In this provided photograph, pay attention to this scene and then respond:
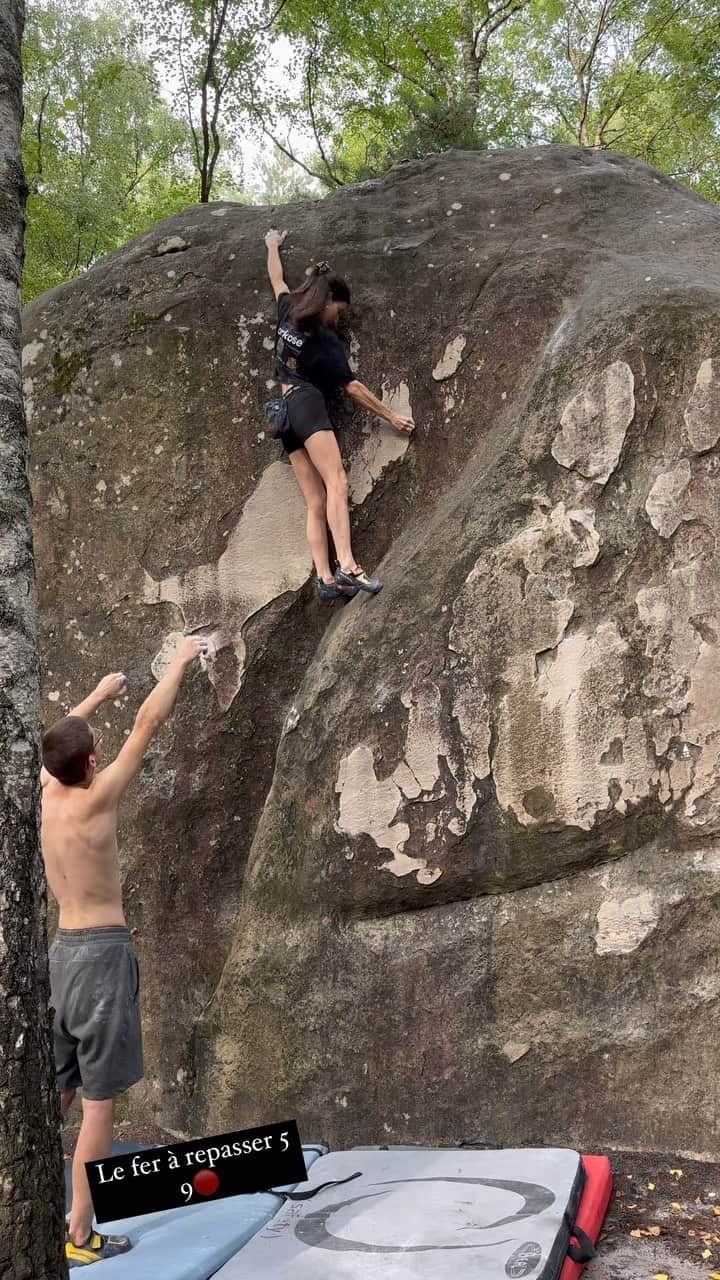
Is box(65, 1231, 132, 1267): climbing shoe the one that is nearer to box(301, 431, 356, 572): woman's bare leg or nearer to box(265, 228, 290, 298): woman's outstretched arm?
box(301, 431, 356, 572): woman's bare leg

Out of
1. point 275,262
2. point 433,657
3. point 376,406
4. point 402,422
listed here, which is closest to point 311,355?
point 376,406

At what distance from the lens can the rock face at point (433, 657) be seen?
11.8 ft

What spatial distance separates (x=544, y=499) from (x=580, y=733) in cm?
86

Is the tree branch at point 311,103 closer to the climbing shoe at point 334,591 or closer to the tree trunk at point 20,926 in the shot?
the climbing shoe at point 334,591

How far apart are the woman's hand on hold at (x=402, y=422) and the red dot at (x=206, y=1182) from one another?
3116 millimetres

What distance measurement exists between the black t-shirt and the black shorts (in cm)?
6

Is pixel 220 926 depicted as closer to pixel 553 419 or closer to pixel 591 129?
pixel 553 419

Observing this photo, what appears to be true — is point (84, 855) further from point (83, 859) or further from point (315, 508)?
point (315, 508)

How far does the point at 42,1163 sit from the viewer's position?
1.92m

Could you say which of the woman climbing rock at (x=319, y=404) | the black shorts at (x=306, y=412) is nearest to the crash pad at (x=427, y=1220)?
the woman climbing rock at (x=319, y=404)

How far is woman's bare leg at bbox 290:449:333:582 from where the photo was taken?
14.7 feet

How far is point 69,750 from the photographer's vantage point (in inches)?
130

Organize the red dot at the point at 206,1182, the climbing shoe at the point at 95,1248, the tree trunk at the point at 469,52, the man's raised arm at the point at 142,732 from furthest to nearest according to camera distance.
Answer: the tree trunk at the point at 469,52 < the man's raised arm at the point at 142,732 < the climbing shoe at the point at 95,1248 < the red dot at the point at 206,1182

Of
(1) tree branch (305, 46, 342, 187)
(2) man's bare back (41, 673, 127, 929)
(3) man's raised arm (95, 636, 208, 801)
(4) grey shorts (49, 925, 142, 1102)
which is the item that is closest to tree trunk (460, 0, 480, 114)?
(1) tree branch (305, 46, 342, 187)
